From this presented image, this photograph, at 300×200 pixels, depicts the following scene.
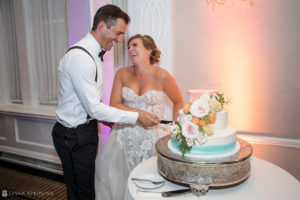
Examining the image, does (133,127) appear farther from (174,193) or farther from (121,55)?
(174,193)

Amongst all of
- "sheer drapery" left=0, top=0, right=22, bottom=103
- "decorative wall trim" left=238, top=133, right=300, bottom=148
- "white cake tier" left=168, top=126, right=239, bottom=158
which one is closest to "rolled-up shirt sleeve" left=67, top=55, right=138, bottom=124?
"white cake tier" left=168, top=126, right=239, bottom=158

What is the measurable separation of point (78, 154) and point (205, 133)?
1.33 metres

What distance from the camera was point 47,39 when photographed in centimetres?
448

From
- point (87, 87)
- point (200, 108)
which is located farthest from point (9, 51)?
point (200, 108)

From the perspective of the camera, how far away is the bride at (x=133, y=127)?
2637mm

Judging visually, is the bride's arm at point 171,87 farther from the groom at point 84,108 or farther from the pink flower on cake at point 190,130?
the pink flower on cake at point 190,130

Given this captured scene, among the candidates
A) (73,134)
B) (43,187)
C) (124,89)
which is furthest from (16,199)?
(124,89)

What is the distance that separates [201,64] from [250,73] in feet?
1.99

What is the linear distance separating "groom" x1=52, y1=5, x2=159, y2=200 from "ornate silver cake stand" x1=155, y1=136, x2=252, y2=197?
0.93m

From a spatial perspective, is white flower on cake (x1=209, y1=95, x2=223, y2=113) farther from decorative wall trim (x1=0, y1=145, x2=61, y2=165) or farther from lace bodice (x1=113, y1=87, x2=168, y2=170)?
decorative wall trim (x1=0, y1=145, x2=61, y2=165)

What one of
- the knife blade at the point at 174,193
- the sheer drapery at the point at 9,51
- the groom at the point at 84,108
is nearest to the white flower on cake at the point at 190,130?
the knife blade at the point at 174,193

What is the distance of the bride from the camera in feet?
8.65

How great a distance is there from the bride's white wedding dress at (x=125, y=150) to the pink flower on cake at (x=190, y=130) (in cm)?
124

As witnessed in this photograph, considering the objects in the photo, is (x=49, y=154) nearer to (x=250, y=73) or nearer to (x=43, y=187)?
(x=43, y=187)
